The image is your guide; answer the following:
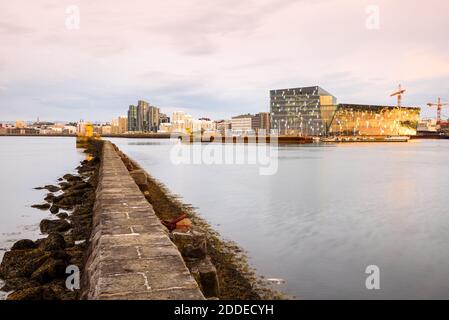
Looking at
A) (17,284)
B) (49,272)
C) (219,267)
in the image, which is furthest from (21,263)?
(219,267)

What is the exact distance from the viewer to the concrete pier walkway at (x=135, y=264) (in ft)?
15.8

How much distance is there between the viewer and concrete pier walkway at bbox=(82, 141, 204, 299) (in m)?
4.81

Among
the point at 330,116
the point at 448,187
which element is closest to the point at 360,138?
the point at 330,116

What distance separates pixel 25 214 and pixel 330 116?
191 metres

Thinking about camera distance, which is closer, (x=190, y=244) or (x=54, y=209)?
(x=190, y=244)

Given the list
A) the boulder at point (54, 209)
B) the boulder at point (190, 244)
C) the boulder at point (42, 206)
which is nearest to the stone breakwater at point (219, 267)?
the boulder at point (190, 244)

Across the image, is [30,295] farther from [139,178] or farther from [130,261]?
[139,178]

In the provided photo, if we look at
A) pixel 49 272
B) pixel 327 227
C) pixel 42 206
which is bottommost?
pixel 42 206

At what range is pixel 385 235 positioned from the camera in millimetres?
14500

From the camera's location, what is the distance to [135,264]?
5.78 meters

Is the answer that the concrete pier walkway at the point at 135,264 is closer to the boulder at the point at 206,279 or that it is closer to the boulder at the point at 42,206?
the boulder at the point at 206,279
